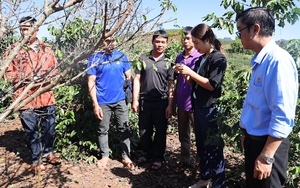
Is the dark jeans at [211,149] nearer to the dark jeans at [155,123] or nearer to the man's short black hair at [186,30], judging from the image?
the dark jeans at [155,123]

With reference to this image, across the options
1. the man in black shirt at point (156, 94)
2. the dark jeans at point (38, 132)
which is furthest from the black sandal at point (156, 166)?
the dark jeans at point (38, 132)

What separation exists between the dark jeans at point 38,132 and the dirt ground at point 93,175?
0.81 ft

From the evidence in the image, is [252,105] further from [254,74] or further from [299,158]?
[299,158]

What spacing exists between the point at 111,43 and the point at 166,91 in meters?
2.05

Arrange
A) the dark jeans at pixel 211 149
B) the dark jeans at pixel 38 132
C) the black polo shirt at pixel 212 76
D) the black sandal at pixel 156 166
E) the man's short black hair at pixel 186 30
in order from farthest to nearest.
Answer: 1. the black sandal at pixel 156 166
2. the man's short black hair at pixel 186 30
3. the dark jeans at pixel 38 132
4. the dark jeans at pixel 211 149
5. the black polo shirt at pixel 212 76

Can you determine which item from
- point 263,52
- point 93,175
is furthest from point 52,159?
point 263,52

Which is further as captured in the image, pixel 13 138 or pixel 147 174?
pixel 13 138

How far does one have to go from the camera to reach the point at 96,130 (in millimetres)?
4094

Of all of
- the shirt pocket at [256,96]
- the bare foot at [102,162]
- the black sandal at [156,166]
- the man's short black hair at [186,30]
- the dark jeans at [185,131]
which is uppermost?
the man's short black hair at [186,30]

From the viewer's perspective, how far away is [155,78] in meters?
3.69

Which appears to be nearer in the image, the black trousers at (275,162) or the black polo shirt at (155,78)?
the black trousers at (275,162)

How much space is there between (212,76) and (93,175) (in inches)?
76.6

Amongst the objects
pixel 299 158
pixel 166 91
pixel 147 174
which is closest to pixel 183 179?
pixel 147 174

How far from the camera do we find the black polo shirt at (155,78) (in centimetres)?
367
